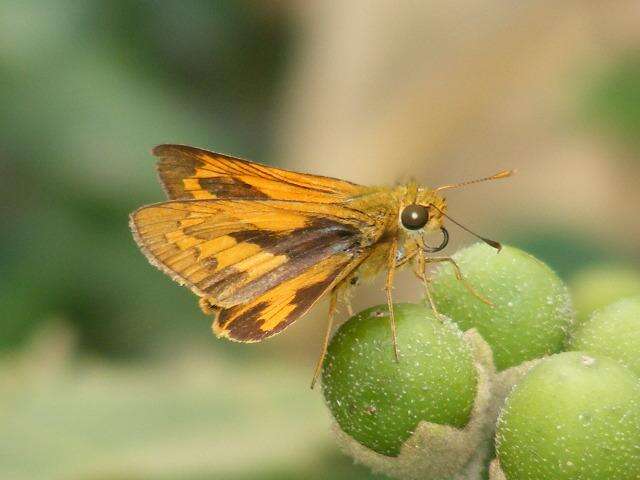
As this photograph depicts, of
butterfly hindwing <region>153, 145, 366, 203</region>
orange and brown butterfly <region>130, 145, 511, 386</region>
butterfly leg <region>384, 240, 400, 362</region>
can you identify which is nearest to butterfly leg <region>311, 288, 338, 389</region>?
orange and brown butterfly <region>130, 145, 511, 386</region>

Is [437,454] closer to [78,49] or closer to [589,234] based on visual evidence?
[589,234]

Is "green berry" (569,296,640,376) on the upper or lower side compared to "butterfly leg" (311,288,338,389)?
lower

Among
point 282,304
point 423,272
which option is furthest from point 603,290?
point 282,304

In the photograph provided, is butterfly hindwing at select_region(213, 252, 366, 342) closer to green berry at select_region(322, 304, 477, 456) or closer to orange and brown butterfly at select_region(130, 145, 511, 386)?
orange and brown butterfly at select_region(130, 145, 511, 386)

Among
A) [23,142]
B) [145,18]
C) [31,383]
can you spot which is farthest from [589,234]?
[145,18]

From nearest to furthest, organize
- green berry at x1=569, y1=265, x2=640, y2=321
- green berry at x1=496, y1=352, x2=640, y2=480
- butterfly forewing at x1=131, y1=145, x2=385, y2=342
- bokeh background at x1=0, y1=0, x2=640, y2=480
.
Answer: green berry at x1=496, y1=352, x2=640, y2=480
butterfly forewing at x1=131, y1=145, x2=385, y2=342
green berry at x1=569, y1=265, x2=640, y2=321
bokeh background at x1=0, y1=0, x2=640, y2=480

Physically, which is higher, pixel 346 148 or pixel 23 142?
pixel 23 142
